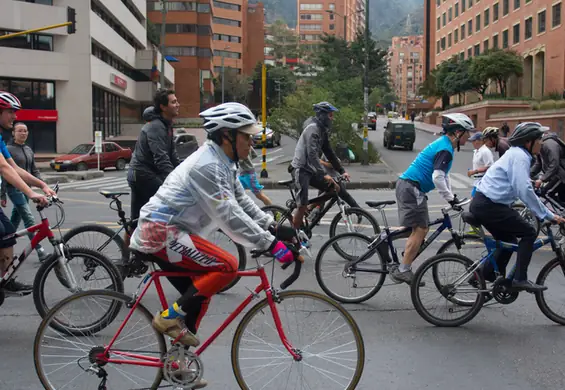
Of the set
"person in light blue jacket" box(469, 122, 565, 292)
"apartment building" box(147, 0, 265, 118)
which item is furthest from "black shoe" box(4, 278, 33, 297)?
"apartment building" box(147, 0, 265, 118)

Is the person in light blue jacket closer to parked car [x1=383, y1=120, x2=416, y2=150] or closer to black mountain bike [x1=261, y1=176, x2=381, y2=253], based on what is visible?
black mountain bike [x1=261, y1=176, x2=381, y2=253]

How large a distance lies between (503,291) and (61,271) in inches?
146

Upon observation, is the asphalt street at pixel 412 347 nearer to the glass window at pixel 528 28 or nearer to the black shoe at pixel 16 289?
the black shoe at pixel 16 289

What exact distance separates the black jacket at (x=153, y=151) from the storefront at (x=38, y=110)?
3584 centimetres

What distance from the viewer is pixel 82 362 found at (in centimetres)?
387

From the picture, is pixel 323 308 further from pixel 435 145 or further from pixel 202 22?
pixel 202 22

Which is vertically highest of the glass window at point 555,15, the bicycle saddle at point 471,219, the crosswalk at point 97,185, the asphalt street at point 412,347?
the glass window at point 555,15

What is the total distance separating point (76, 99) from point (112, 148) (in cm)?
976

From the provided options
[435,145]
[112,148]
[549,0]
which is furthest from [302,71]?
[435,145]

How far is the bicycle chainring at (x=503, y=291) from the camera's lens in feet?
18.7

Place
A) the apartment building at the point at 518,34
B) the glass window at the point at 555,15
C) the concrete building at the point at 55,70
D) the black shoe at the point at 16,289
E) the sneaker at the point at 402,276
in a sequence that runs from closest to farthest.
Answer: the black shoe at the point at 16,289 → the sneaker at the point at 402,276 → the concrete building at the point at 55,70 → the glass window at the point at 555,15 → the apartment building at the point at 518,34

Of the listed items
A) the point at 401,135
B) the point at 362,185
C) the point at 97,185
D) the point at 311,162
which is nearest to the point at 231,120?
the point at 311,162

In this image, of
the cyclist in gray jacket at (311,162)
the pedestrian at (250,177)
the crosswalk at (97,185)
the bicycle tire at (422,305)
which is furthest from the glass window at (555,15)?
the bicycle tire at (422,305)

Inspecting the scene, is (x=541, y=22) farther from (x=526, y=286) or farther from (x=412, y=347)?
(x=412, y=347)
